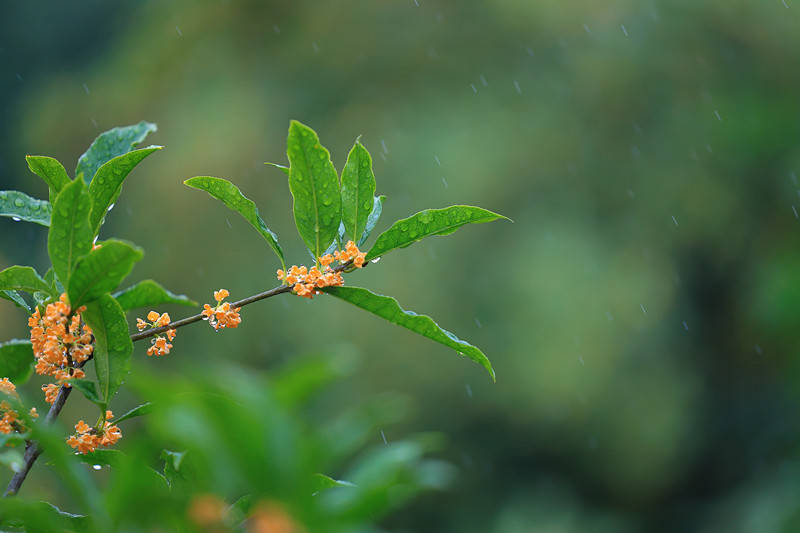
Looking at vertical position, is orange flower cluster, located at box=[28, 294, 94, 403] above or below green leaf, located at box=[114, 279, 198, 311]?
below

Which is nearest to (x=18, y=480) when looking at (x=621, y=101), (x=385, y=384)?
(x=385, y=384)

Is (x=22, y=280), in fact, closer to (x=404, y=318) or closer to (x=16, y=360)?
(x=16, y=360)

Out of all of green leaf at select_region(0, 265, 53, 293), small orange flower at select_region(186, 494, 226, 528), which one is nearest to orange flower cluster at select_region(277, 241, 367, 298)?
green leaf at select_region(0, 265, 53, 293)

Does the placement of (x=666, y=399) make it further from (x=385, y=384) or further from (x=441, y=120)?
(x=441, y=120)

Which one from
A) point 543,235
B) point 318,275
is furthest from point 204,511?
point 543,235

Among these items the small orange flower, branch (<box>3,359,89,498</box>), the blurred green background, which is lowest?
the blurred green background

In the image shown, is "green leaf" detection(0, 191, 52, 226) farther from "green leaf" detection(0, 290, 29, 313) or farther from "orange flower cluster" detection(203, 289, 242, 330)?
"orange flower cluster" detection(203, 289, 242, 330)

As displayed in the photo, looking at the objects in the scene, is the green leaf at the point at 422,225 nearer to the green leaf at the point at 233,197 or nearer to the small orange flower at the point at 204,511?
the green leaf at the point at 233,197

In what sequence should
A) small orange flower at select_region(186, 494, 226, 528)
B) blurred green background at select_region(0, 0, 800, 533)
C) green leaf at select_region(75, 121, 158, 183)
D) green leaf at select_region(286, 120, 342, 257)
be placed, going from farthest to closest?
1. blurred green background at select_region(0, 0, 800, 533)
2. green leaf at select_region(75, 121, 158, 183)
3. green leaf at select_region(286, 120, 342, 257)
4. small orange flower at select_region(186, 494, 226, 528)
